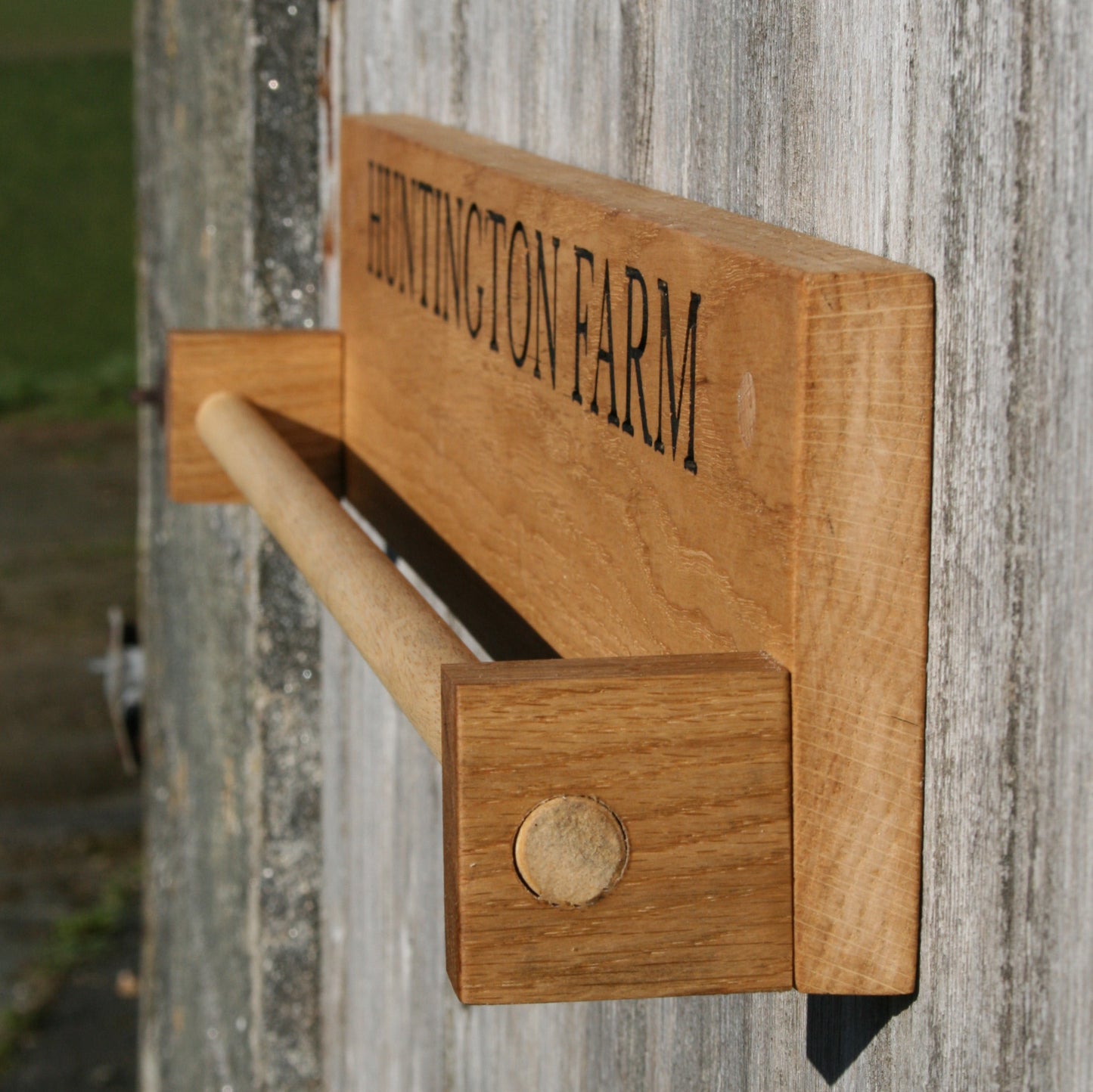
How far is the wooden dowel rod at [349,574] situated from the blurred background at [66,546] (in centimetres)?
252

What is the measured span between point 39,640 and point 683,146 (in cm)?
782

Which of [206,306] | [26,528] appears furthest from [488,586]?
[26,528]

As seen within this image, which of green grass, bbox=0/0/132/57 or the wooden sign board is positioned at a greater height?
green grass, bbox=0/0/132/57

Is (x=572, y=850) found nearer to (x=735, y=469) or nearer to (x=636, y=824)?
(x=636, y=824)

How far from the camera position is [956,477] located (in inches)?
23.7

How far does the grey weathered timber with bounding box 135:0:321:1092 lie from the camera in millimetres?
1925

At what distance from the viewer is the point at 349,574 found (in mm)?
939

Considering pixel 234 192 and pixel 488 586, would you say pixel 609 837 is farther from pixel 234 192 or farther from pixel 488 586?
pixel 234 192

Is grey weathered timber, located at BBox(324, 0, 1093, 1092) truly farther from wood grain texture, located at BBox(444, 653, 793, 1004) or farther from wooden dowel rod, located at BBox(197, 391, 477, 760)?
wooden dowel rod, located at BBox(197, 391, 477, 760)

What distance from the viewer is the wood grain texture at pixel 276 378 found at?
1491mm

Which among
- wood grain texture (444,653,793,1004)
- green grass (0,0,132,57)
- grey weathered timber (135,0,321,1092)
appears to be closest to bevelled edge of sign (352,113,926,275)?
wood grain texture (444,653,793,1004)

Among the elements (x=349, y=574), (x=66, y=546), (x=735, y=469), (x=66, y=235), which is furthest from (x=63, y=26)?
(x=735, y=469)

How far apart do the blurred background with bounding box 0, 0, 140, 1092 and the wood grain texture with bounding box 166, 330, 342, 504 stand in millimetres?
2266

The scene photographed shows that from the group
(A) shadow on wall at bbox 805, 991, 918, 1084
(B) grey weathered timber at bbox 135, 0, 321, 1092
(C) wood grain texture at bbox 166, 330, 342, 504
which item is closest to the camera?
(A) shadow on wall at bbox 805, 991, 918, 1084
